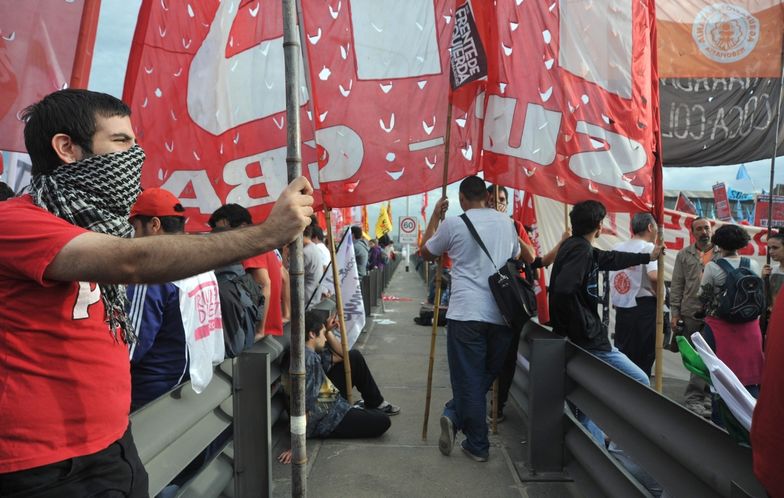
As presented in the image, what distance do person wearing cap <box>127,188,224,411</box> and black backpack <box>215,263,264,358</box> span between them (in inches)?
19.8

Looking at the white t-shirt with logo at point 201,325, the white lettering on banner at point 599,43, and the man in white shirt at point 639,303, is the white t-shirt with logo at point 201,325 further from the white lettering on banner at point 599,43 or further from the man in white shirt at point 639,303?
the man in white shirt at point 639,303

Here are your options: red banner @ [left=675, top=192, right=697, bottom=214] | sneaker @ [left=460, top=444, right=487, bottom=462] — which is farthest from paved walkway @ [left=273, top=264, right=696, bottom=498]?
red banner @ [left=675, top=192, right=697, bottom=214]

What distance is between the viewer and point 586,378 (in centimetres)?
369

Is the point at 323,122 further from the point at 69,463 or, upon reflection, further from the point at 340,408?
the point at 69,463

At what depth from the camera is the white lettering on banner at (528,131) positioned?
470 centimetres

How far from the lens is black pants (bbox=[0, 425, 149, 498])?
1487mm

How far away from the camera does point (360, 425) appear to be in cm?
497

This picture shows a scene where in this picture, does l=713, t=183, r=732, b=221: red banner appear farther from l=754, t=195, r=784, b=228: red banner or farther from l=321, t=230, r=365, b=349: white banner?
l=321, t=230, r=365, b=349: white banner

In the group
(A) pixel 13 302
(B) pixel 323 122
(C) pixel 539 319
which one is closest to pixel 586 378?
(C) pixel 539 319

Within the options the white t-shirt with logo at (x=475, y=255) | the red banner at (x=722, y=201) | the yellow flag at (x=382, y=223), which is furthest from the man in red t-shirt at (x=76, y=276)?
the yellow flag at (x=382, y=223)

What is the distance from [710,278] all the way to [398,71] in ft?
10.8

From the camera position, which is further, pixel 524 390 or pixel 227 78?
pixel 524 390

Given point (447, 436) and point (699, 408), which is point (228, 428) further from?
point (699, 408)

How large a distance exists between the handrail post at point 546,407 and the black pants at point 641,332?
2257 mm
